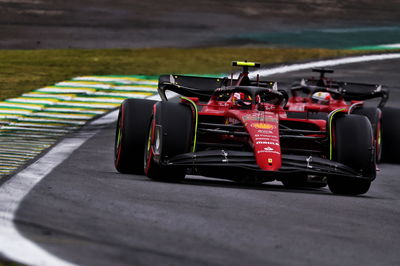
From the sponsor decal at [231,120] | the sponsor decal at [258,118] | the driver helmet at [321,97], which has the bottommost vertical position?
the driver helmet at [321,97]

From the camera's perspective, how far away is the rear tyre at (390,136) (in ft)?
49.8

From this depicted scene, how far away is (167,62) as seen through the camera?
1003 inches

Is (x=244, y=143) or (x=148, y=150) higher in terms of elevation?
(x=244, y=143)

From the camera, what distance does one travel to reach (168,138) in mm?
9781

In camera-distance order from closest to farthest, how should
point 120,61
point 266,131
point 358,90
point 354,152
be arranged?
1. point 354,152
2. point 266,131
3. point 358,90
4. point 120,61

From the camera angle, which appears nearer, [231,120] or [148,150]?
[148,150]

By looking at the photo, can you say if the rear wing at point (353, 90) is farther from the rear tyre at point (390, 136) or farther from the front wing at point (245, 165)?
the front wing at point (245, 165)

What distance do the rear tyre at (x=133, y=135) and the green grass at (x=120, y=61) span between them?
8953 millimetres

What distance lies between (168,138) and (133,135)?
124 centimetres

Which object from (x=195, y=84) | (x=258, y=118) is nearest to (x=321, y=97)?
(x=195, y=84)

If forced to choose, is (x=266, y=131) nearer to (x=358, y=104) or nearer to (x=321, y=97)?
(x=358, y=104)

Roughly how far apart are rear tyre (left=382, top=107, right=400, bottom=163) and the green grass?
760 centimetres

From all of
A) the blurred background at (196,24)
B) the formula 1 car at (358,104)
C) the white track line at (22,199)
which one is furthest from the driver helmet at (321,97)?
the blurred background at (196,24)

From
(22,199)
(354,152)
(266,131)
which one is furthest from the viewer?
(266,131)
